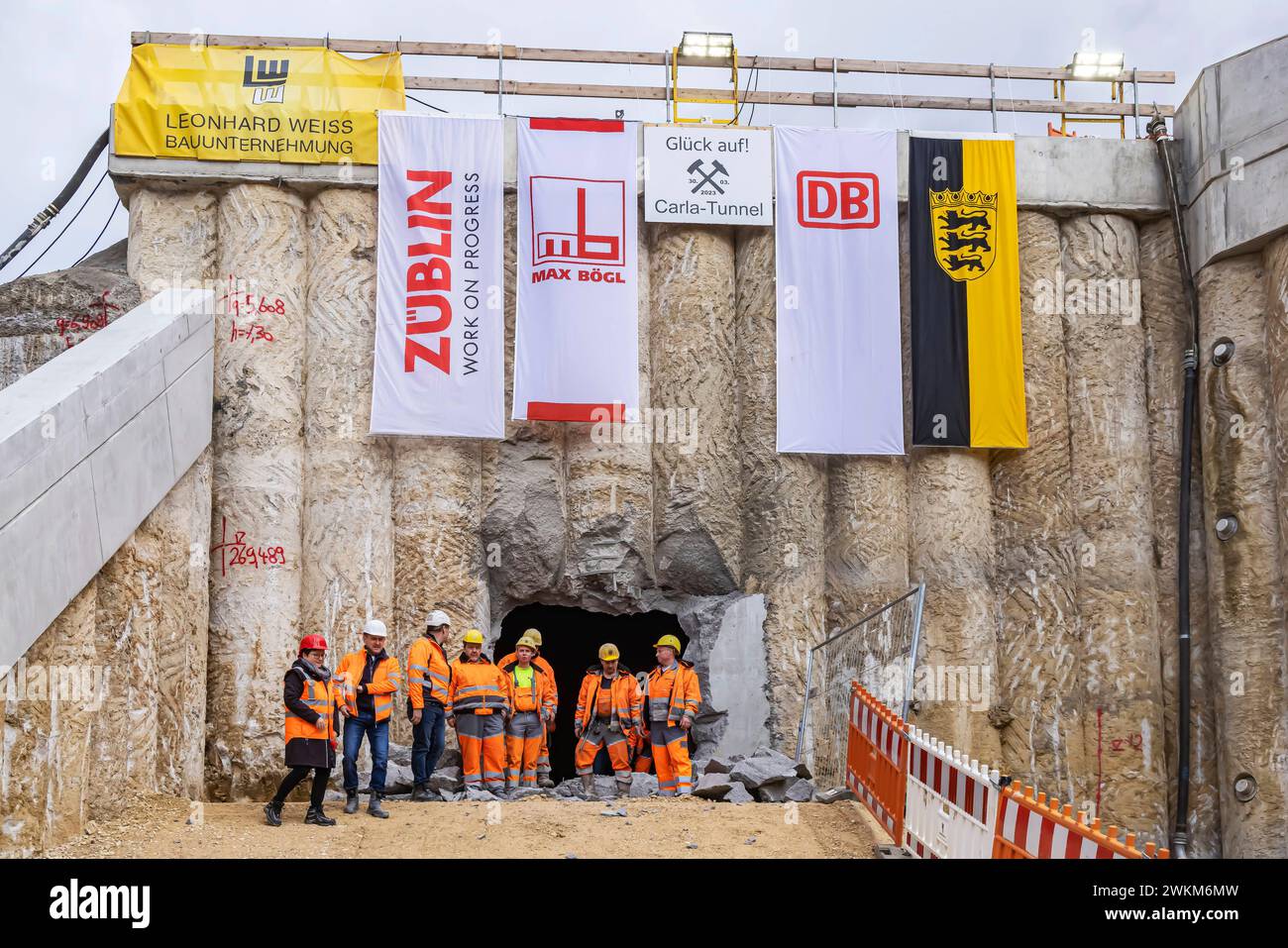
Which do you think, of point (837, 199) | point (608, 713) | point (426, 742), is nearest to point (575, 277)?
point (837, 199)

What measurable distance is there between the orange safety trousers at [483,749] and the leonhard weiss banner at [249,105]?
744 cm

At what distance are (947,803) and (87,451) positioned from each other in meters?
7.28

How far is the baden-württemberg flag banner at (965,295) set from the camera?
58.8ft

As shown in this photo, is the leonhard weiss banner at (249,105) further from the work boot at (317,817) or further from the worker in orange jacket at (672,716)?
the work boot at (317,817)

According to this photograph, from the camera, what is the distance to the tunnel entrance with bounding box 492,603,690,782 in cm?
2261

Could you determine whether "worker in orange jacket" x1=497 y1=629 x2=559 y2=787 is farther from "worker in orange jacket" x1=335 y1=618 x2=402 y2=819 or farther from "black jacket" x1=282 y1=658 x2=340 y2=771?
"black jacket" x1=282 y1=658 x2=340 y2=771

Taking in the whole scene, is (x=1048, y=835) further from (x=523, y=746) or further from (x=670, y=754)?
(x=523, y=746)

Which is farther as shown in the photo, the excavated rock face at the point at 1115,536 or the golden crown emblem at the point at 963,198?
the golden crown emblem at the point at 963,198

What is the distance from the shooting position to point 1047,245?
Answer: 60.8 ft

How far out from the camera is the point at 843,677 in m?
16.4

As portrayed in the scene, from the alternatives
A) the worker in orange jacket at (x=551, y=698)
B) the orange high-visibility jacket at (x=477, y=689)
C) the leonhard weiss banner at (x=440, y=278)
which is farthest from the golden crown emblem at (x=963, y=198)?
the orange high-visibility jacket at (x=477, y=689)
